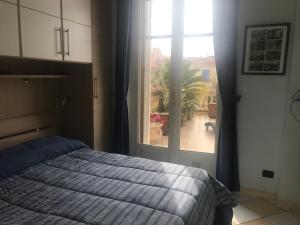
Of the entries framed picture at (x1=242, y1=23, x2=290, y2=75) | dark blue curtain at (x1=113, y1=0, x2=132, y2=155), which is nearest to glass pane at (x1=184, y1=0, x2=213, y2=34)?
framed picture at (x1=242, y1=23, x2=290, y2=75)

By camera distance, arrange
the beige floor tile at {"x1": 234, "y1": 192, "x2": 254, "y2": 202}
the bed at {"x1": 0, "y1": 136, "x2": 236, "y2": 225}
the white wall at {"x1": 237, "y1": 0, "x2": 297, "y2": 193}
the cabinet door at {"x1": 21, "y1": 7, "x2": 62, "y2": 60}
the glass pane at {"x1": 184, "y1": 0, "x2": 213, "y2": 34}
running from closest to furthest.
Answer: the bed at {"x1": 0, "y1": 136, "x2": 236, "y2": 225}
the cabinet door at {"x1": 21, "y1": 7, "x2": 62, "y2": 60}
the white wall at {"x1": 237, "y1": 0, "x2": 297, "y2": 193}
the beige floor tile at {"x1": 234, "y1": 192, "x2": 254, "y2": 202}
the glass pane at {"x1": 184, "y1": 0, "x2": 213, "y2": 34}

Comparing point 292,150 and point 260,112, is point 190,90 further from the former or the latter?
point 292,150

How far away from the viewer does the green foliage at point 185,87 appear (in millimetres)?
3096

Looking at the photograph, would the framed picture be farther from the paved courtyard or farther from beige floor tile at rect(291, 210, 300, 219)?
beige floor tile at rect(291, 210, 300, 219)

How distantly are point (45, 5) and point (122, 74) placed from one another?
1.24 m

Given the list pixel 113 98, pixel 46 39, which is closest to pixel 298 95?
pixel 113 98

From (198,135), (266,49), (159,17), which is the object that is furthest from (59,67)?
(266,49)

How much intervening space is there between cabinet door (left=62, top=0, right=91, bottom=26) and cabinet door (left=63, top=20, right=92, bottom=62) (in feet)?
0.19

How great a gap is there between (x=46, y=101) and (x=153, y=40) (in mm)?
1503

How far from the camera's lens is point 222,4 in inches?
107

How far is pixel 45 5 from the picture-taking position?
90.2 inches

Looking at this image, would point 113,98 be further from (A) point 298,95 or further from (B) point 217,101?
(A) point 298,95

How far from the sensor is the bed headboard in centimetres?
244

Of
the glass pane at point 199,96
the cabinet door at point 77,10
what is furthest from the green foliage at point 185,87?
the cabinet door at point 77,10
